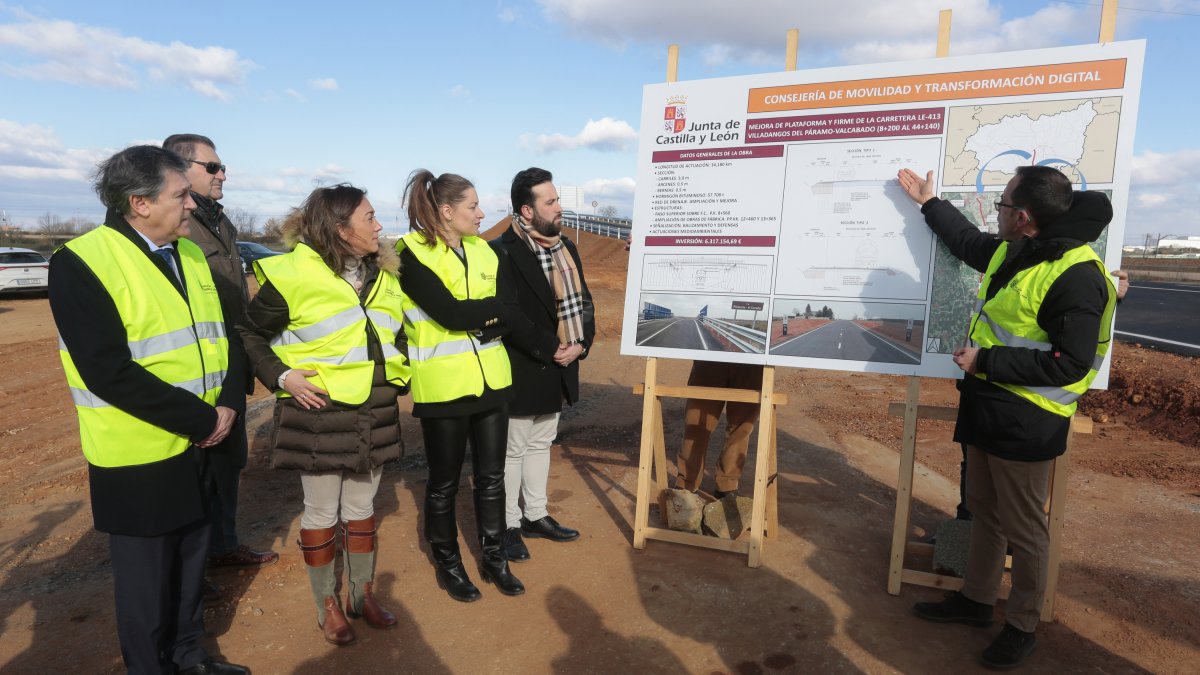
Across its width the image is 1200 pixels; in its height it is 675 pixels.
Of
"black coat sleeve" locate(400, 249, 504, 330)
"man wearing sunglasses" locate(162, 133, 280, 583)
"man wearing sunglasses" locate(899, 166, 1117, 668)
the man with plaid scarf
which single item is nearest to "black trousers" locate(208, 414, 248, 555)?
"man wearing sunglasses" locate(162, 133, 280, 583)

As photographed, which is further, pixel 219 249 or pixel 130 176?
pixel 219 249

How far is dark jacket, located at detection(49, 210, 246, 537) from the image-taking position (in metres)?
2.31

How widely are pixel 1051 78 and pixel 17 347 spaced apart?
14.7 m

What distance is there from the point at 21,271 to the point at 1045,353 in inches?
843

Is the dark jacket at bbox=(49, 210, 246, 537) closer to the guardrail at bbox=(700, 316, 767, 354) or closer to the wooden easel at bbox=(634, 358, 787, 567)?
the wooden easel at bbox=(634, 358, 787, 567)

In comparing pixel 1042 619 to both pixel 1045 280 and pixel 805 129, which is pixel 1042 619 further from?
pixel 805 129

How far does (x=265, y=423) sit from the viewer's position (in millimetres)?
7324

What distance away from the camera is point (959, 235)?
3418 mm

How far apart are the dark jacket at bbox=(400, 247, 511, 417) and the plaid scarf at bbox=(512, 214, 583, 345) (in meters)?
0.70

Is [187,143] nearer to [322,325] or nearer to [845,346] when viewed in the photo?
[322,325]

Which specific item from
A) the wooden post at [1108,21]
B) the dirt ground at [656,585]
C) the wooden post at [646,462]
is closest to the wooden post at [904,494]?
the dirt ground at [656,585]

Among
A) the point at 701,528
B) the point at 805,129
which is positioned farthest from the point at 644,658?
the point at 805,129

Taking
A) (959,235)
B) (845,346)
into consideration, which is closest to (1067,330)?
(959,235)

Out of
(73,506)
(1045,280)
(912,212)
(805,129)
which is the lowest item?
(73,506)
